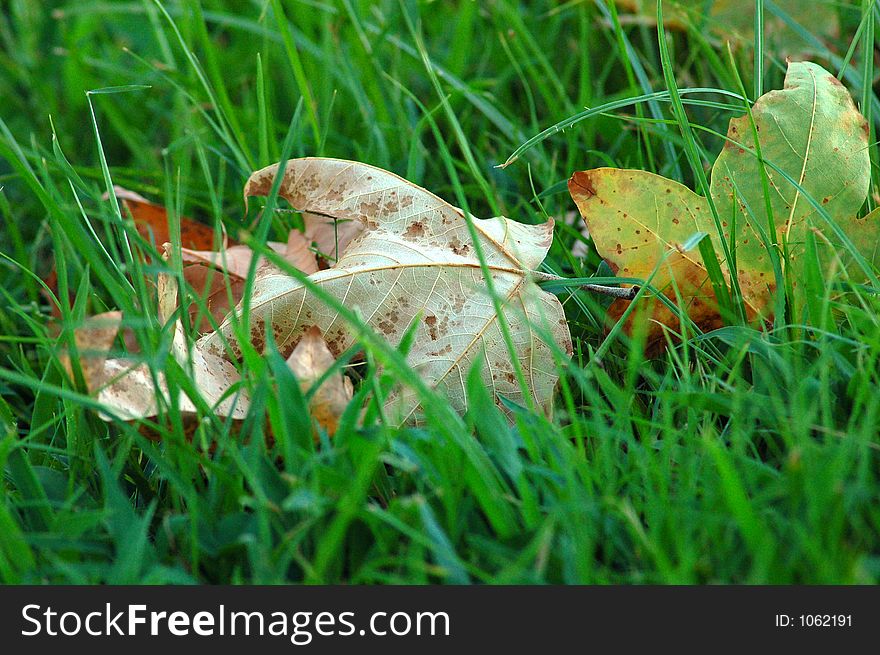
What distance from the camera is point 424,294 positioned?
1.21 m

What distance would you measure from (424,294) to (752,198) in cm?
52

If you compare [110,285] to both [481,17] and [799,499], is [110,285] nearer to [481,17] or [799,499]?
[799,499]

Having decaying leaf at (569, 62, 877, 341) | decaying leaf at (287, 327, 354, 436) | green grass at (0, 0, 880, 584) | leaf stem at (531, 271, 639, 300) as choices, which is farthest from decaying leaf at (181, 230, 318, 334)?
decaying leaf at (569, 62, 877, 341)

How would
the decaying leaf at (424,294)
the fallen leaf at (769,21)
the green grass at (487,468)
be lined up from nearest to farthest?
the green grass at (487,468) → the decaying leaf at (424,294) → the fallen leaf at (769,21)

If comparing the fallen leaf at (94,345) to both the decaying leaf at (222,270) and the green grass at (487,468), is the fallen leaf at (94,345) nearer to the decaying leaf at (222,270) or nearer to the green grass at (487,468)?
the green grass at (487,468)

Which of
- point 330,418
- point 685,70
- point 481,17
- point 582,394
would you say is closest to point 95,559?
point 330,418

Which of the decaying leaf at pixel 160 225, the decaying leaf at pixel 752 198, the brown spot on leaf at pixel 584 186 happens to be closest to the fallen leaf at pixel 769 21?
the decaying leaf at pixel 752 198

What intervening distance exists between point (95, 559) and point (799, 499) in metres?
0.77

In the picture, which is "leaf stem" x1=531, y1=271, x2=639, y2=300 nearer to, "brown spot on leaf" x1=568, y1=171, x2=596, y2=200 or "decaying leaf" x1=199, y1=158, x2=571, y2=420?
"decaying leaf" x1=199, y1=158, x2=571, y2=420

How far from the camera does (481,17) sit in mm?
2164

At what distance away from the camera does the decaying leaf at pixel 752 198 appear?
123cm

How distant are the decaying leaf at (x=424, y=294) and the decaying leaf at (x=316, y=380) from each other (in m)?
0.11

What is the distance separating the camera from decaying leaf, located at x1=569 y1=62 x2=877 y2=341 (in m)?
1.23

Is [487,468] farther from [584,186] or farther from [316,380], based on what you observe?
[584,186]
